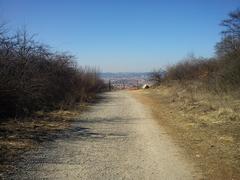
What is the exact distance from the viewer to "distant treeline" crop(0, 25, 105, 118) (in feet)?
45.4

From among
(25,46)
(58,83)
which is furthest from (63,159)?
(58,83)

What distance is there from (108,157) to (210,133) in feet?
14.4

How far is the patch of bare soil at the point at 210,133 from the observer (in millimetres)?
8367

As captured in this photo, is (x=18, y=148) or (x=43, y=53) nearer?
(x=18, y=148)

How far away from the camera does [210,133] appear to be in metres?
12.2

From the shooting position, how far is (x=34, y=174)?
24.2 feet

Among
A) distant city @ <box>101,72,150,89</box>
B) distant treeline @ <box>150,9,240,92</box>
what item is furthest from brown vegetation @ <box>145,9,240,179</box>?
distant city @ <box>101,72,150,89</box>

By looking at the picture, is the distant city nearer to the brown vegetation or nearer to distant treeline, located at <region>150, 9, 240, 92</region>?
distant treeline, located at <region>150, 9, 240, 92</region>

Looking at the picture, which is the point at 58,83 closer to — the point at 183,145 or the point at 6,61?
the point at 6,61

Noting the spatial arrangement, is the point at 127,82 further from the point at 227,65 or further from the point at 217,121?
the point at 217,121

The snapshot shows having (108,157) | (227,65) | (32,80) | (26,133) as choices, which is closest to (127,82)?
(227,65)

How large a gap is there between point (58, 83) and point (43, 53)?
280 centimetres

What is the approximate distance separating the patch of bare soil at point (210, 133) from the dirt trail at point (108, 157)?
1.34ft

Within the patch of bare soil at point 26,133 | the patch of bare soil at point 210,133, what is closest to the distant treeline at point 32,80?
the patch of bare soil at point 26,133
